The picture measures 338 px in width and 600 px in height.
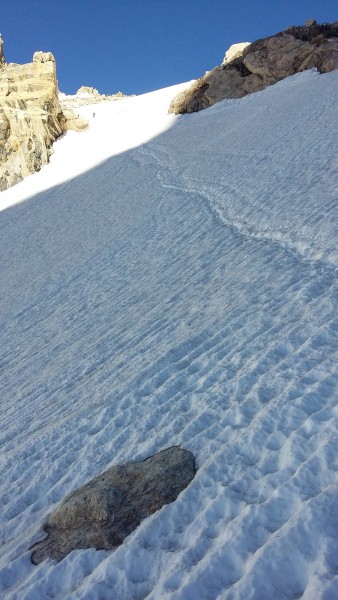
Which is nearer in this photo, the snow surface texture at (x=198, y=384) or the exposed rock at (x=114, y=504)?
the snow surface texture at (x=198, y=384)

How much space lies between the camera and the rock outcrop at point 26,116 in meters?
25.4

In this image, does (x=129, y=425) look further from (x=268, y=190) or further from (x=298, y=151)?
(x=298, y=151)

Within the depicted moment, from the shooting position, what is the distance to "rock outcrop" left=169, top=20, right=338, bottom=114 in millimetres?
21625

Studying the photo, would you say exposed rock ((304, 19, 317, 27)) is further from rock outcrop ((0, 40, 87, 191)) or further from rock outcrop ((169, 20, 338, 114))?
rock outcrop ((0, 40, 87, 191))

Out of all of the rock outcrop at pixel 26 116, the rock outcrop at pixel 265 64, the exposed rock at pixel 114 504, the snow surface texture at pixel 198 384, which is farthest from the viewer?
the rock outcrop at pixel 26 116

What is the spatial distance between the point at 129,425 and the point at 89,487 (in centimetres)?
69

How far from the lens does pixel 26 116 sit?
25906 mm

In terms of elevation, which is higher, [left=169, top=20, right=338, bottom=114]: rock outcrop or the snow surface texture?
[left=169, top=20, right=338, bottom=114]: rock outcrop

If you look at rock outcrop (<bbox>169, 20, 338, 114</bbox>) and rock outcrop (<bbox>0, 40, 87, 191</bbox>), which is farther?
rock outcrop (<bbox>0, 40, 87, 191</bbox>)

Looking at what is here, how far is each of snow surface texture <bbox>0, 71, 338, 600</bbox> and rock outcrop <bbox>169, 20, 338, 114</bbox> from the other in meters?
13.1

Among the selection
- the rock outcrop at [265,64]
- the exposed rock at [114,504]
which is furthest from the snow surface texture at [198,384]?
the rock outcrop at [265,64]

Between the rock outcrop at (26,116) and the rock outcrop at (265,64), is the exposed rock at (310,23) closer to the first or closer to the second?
the rock outcrop at (265,64)

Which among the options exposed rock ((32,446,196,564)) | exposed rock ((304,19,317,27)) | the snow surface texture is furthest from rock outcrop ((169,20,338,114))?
exposed rock ((32,446,196,564))

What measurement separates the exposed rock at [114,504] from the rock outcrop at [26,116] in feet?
79.6
